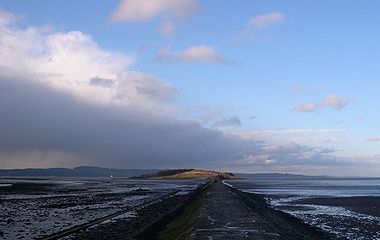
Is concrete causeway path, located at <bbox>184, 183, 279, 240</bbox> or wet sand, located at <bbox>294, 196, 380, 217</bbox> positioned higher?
concrete causeway path, located at <bbox>184, 183, 279, 240</bbox>

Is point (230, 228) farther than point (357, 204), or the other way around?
point (357, 204)

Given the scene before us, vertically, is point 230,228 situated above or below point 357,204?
above

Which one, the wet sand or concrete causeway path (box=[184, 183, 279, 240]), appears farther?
the wet sand

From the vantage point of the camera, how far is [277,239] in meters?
16.7

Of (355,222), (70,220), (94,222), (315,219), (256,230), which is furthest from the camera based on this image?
(315,219)

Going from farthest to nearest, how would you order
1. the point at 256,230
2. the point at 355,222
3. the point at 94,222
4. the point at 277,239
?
the point at 355,222 → the point at 94,222 → the point at 256,230 → the point at 277,239

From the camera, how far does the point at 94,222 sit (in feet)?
92.4

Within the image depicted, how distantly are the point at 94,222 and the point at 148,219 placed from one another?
3.88m

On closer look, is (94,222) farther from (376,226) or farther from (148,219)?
(376,226)

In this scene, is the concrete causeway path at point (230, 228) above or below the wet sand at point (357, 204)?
above

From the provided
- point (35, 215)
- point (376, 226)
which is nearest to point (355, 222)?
point (376, 226)

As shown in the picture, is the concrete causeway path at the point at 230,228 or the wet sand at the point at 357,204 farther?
the wet sand at the point at 357,204

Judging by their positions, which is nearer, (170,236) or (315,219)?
(170,236)

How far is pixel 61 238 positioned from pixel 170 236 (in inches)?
195
